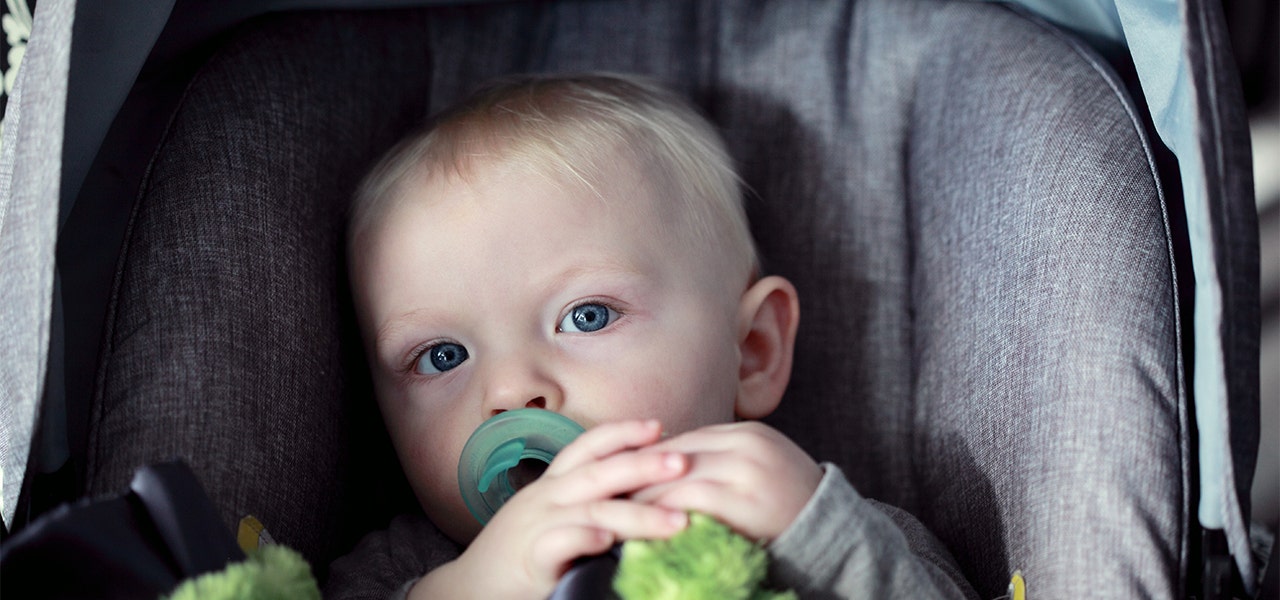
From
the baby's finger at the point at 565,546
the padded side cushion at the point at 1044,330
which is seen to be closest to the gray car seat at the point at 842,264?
the padded side cushion at the point at 1044,330

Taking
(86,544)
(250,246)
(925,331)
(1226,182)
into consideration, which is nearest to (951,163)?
(925,331)

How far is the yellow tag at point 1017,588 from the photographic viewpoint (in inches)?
42.4

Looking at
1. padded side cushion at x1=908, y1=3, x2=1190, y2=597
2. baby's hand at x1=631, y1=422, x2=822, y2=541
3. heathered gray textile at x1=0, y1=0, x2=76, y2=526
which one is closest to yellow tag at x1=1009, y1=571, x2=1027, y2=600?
padded side cushion at x1=908, y1=3, x2=1190, y2=597

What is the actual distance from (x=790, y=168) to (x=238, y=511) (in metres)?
0.85

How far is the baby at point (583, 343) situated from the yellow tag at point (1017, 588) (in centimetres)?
7

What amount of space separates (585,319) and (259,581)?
1.50 ft

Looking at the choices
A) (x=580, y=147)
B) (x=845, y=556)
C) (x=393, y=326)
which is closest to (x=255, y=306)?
(x=393, y=326)

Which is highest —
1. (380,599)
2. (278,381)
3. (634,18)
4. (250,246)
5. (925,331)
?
(634,18)

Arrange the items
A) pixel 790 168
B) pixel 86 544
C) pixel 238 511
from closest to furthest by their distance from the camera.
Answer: pixel 86 544
pixel 238 511
pixel 790 168

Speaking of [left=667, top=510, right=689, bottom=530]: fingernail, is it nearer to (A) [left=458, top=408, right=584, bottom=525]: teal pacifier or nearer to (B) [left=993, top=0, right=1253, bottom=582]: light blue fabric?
(A) [left=458, top=408, right=584, bottom=525]: teal pacifier

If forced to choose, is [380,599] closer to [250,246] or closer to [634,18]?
[250,246]

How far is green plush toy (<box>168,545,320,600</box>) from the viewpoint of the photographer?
803 millimetres

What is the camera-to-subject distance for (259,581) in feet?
2.72

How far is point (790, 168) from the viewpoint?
5.17 ft
